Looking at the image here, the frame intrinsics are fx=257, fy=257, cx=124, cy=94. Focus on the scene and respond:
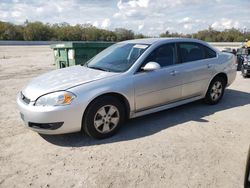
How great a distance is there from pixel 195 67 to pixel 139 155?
2553 mm

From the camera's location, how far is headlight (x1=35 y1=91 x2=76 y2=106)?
12.3ft

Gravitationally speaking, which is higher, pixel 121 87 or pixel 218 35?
pixel 218 35

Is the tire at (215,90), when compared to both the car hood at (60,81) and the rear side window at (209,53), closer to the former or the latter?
the rear side window at (209,53)

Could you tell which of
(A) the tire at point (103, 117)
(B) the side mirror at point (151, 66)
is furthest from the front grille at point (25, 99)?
(B) the side mirror at point (151, 66)

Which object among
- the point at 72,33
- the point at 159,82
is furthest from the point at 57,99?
the point at 72,33

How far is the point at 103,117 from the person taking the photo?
4.11 meters

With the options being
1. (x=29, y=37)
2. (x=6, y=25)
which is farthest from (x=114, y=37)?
(x=6, y=25)

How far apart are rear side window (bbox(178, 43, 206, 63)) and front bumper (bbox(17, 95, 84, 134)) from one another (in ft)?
8.35

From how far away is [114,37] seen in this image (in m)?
60.0

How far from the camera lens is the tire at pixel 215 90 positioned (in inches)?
229

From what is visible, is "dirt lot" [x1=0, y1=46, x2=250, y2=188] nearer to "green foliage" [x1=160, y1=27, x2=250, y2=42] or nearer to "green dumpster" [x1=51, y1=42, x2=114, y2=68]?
"green dumpster" [x1=51, y1=42, x2=114, y2=68]

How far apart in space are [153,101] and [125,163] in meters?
1.56

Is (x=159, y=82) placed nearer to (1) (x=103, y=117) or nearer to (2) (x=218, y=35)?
(1) (x=103, y=117)

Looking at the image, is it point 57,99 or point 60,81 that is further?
point 60,81
